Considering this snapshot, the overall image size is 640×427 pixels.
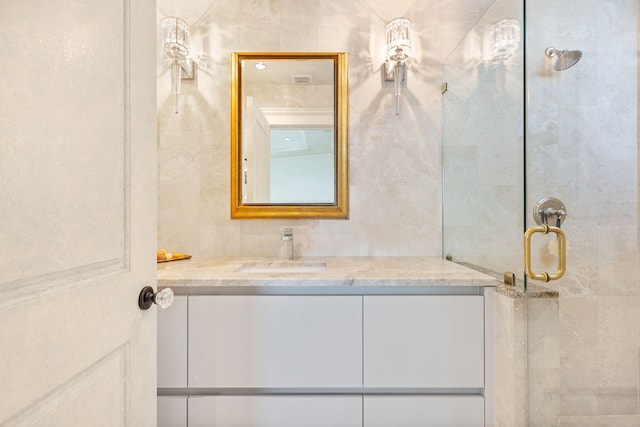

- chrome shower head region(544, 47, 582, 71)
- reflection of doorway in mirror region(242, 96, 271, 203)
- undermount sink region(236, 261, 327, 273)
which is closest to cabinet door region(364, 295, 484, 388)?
undermount sink region(236, 261, 327, 273)

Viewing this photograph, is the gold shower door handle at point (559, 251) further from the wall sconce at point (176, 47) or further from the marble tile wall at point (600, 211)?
the wall sconce at point (176, 47)

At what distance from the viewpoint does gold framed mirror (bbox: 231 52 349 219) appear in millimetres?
1595

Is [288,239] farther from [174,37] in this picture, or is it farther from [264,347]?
[174,37]

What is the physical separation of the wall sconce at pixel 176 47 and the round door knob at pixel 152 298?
1.20m

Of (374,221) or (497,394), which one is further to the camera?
(374,221)

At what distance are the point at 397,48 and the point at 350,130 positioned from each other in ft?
1.54

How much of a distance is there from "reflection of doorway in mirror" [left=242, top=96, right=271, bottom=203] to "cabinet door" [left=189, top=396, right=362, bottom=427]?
923 mm

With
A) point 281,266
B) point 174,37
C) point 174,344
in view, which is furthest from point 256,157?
point 174,344

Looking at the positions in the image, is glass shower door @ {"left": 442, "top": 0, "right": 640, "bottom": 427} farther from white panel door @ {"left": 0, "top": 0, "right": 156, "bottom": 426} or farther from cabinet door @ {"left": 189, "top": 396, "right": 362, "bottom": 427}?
white panel door @ {"left": 0, "top": 0, "right": 156, "bottom": 426}

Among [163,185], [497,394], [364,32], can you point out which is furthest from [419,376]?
[364,32]

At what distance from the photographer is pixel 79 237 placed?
53 centimetres

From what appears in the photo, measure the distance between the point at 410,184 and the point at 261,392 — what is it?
1213mm

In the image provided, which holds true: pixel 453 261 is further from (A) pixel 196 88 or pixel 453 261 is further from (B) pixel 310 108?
(A) pixel 196 88

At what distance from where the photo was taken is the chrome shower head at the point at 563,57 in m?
1.20
